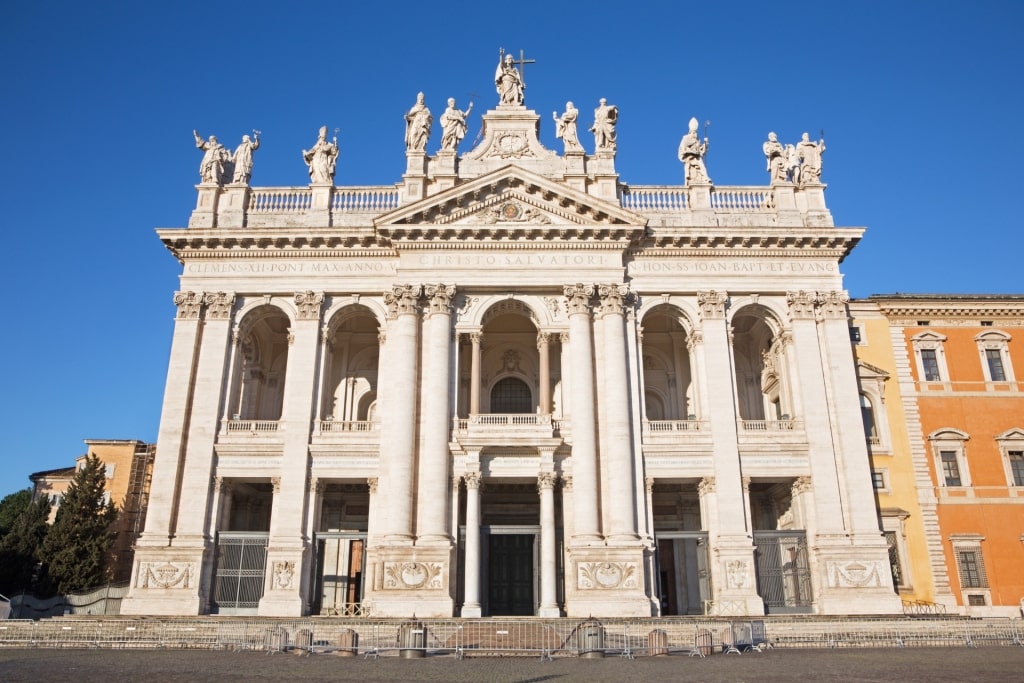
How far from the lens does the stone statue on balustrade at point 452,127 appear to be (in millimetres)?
33531

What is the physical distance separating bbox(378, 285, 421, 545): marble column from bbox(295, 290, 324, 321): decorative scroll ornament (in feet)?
8.62

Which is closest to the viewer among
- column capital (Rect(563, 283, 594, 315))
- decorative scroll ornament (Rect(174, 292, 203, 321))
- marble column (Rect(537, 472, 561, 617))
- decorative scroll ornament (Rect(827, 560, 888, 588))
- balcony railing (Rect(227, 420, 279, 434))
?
marble column (Rect(537, 472, 561, 617))

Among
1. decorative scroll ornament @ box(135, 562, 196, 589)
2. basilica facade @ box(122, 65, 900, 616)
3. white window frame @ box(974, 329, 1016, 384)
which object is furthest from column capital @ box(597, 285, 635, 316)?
decorative scroll ornament @ box(135, 562, 196, 589)

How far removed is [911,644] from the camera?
2283 centimetres

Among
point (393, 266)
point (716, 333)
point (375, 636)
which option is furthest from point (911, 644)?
point (393, 266)

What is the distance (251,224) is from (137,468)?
52.2 ft

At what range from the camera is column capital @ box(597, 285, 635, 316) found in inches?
1201

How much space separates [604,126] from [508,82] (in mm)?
4921

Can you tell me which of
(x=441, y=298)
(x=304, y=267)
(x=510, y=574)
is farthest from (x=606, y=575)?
(x=304, y=267)

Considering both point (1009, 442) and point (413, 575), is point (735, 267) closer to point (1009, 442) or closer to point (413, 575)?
point (1009, 442)

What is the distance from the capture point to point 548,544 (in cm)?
2800

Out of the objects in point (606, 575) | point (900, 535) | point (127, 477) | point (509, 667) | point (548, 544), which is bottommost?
point (509, 667)

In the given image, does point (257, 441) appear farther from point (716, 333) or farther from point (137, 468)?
point (716, 333)

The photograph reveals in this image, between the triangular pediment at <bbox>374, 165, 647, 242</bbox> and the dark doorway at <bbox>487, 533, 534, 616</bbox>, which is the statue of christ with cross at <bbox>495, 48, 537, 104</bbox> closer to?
the triangular pediment at <bbox>374, 165, 647, 242</bbox>
